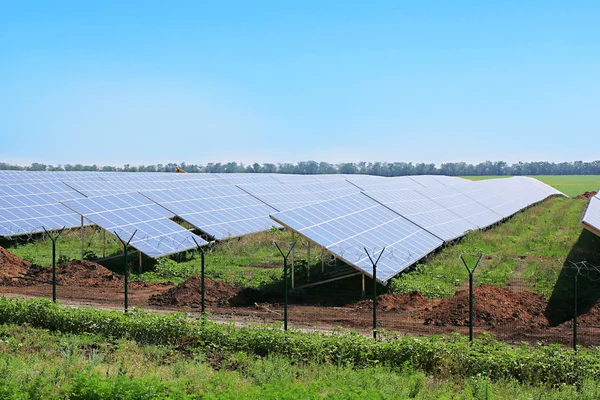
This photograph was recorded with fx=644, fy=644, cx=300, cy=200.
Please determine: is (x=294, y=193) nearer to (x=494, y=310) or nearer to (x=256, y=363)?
(x=494, y=310)

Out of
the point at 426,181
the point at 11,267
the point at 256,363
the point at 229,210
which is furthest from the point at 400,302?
the point at 426,181

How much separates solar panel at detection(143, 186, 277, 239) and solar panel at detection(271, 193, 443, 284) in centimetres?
711

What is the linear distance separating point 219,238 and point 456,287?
1286 cm

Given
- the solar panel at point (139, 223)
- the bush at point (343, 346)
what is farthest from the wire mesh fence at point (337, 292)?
the bush at point (343, 346)

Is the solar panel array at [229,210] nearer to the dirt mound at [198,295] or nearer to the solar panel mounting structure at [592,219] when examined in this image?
the dirt mound at [198,295]

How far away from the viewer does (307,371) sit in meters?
11.6

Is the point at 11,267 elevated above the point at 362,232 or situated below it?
below

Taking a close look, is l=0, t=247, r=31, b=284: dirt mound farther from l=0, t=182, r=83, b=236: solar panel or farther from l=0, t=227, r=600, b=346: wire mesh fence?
l=0, t=182, r=83, b=236: solar panel

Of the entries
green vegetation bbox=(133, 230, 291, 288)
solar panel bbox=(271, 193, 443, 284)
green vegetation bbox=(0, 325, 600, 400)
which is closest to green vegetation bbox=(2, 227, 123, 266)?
green vegetation bbox=(133, 230, 291, 288)

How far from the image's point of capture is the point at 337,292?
2052cm

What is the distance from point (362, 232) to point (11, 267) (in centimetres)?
1308

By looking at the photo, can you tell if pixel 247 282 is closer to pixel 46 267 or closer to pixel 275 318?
pixel 275 318

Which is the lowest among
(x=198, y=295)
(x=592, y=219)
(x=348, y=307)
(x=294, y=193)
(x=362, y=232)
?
(x=348, y=307)

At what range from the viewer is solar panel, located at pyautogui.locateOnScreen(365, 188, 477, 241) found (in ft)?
99.8
